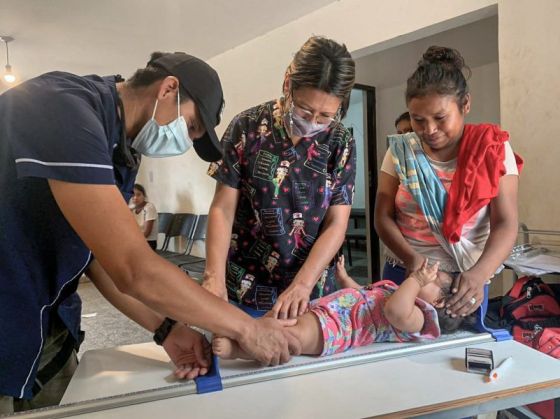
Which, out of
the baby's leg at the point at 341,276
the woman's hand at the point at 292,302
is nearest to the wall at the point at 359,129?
the baby's leg at the point at 341,276

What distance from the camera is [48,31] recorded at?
3.46 metres

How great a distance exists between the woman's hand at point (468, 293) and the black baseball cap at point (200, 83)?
30.6 inches

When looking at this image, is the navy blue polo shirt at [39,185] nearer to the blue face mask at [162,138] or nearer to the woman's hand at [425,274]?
the blue face mask at [162,138]

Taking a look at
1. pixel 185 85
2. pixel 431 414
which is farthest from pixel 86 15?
pixel 431 414

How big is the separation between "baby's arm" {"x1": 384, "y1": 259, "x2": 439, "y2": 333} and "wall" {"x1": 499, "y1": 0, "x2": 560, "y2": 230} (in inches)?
43.0

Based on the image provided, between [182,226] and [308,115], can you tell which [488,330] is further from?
[182,226]

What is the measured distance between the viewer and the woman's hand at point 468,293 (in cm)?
118

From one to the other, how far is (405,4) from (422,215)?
170 cm

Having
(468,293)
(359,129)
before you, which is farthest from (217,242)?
(359,129)

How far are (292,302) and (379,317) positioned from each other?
0.27m

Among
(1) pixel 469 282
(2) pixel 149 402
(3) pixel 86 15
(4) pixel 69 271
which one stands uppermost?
(3) pixel 86 15

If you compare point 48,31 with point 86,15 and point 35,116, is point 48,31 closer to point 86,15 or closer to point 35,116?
point 86,15

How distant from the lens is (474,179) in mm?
1218

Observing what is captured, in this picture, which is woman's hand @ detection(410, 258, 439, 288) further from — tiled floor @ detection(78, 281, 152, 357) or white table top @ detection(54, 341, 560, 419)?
tiled floor @ detection(78, 281, 152, 357)
